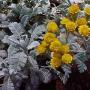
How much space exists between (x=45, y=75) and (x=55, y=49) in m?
0.15

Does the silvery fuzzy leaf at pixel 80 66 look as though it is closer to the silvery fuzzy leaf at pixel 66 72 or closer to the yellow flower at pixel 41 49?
the silvery fuzzy leaf at pixel 66 72

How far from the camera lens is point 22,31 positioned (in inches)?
69.3

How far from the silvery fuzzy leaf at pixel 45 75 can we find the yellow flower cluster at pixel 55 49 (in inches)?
2.6

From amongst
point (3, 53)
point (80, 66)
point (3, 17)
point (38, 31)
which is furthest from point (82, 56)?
point (3, 17)

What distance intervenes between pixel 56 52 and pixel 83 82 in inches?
10.8

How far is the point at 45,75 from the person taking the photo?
5.06ft

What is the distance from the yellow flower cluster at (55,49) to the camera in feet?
4.84

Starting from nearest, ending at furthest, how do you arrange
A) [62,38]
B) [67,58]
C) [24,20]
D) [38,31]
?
[67,58] < [62,38] < [38,31] < [24,20]

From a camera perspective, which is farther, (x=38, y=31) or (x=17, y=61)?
(x=38, y=31)

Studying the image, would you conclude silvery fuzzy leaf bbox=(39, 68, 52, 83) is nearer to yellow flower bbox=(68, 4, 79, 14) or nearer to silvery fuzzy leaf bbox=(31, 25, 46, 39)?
silvery fuzzy leaf bbox=(31, 25, 46, 39)

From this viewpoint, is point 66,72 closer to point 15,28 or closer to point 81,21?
point 81,21

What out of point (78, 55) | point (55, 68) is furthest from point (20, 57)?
point (78, 55)

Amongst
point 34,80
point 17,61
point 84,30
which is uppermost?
point 84,30

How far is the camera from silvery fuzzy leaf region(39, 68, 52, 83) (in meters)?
1.55
